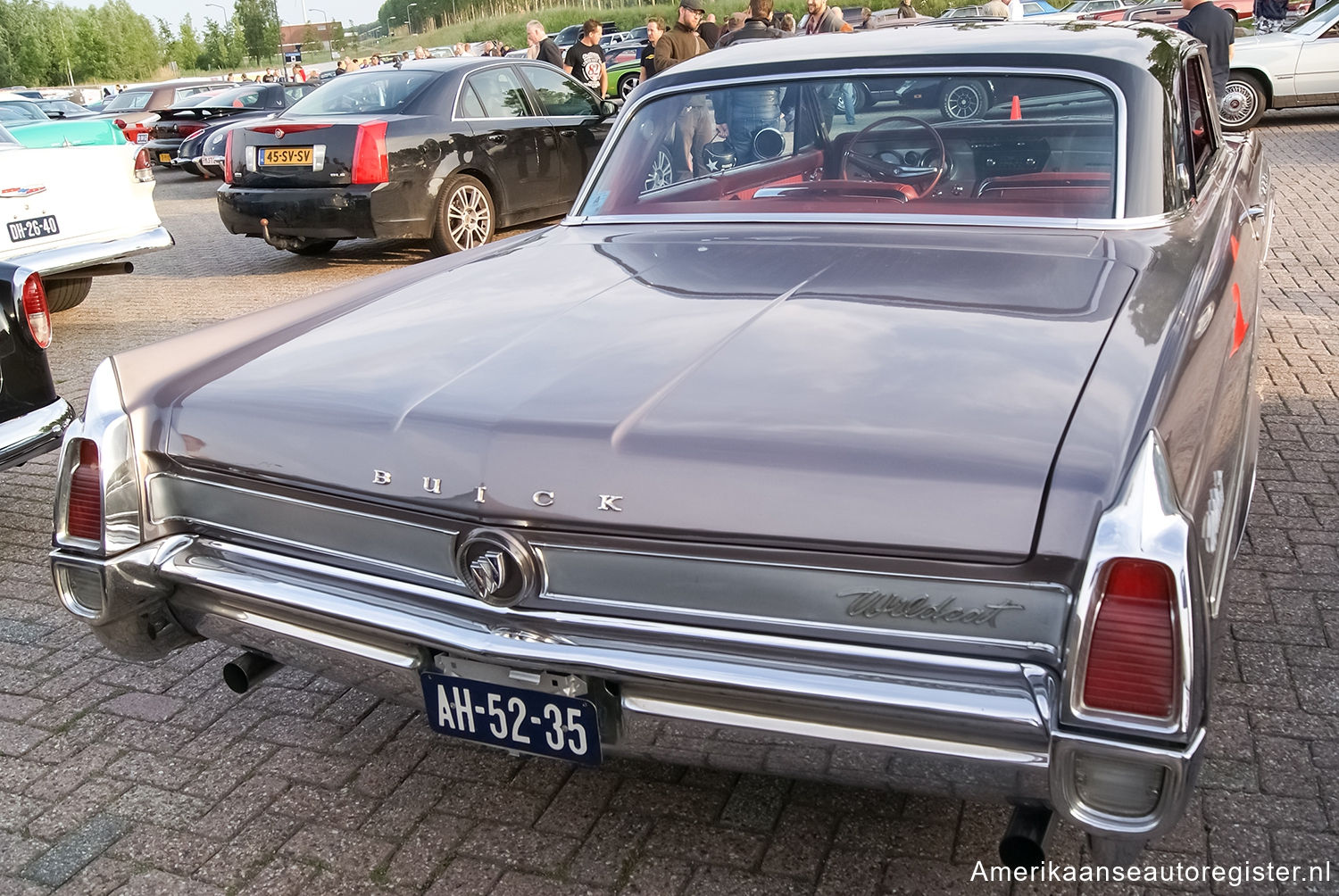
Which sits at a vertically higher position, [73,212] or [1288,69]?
[73,212]

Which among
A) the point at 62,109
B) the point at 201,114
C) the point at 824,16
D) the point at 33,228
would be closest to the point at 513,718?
the point at 33,228

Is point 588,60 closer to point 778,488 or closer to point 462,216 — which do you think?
point 462,216

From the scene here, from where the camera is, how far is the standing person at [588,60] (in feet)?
43.4

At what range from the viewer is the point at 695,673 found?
195 cm

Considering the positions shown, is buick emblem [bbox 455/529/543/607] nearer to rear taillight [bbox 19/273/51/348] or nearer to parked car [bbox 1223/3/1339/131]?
rear taillight [bbox 19/273/51/348]

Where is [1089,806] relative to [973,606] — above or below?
below

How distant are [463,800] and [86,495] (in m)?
1.06

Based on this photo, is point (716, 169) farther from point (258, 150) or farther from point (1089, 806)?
point (258, 150)

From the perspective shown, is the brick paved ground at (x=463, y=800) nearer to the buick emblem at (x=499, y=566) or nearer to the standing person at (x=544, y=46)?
the buick emblem at (x=499, y=566)

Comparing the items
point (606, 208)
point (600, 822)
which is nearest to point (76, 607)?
point (600, 822)

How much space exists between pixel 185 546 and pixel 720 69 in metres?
2.11

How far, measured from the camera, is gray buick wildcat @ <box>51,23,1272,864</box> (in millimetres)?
1778

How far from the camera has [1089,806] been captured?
1.79 metres

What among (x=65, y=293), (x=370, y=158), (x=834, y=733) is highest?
(x=370, y=158)
